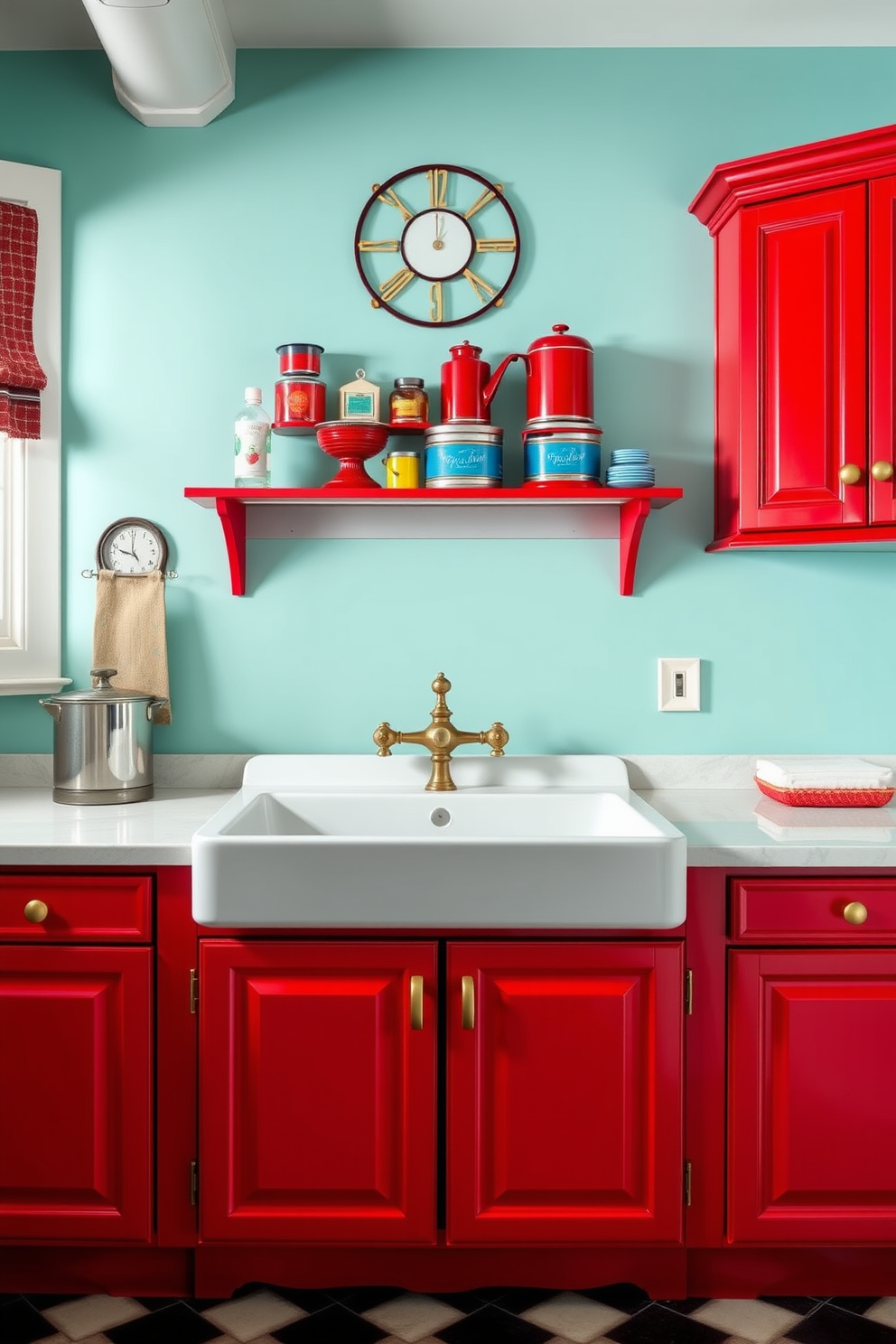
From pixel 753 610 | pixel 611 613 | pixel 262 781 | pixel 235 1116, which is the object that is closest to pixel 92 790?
pixel 262 781

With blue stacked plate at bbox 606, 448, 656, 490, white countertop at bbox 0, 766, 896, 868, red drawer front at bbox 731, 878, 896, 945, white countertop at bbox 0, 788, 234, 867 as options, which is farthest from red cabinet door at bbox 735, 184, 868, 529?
white countertop at bbox 0, 788, 234, 867

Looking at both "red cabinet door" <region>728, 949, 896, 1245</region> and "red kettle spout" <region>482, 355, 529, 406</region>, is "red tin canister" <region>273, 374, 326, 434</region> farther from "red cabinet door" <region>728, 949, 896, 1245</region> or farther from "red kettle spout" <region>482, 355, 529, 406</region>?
"red cabinet door" <region>728, 949, 896, 1245</region>

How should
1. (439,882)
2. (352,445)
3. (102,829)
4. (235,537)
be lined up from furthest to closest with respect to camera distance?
(235,537), (352,445), (102,829), (439,882)

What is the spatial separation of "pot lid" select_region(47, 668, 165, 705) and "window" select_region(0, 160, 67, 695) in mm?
216

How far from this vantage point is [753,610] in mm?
2172

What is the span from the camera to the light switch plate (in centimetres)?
217

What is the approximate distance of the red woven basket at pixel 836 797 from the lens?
6.28 ft

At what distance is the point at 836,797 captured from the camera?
1921 millimetres

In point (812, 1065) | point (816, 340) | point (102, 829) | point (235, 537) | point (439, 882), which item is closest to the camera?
point (439, 882)

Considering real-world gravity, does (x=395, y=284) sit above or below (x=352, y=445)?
above

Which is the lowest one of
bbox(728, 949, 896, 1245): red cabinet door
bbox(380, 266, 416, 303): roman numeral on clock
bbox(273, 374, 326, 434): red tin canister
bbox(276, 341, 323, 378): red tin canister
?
bbox(728, 949, 896, 1245): red cabinet door

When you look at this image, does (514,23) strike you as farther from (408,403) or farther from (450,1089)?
(450,1089)

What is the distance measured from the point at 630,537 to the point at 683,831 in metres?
0.64

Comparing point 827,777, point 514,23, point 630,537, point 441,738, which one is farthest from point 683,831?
point 514,23
